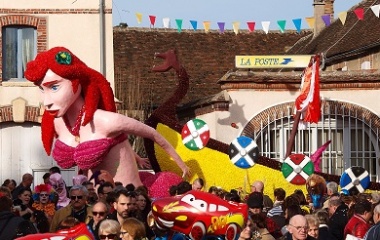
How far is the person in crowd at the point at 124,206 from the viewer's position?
15.4 metres

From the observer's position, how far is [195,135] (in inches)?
1009

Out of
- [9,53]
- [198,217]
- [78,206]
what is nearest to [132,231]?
[198,217]

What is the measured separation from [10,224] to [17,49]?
1769 centimetres

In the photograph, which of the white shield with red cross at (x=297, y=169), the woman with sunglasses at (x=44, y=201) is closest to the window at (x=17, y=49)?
the white shield with red cross at (x=297, y=169)

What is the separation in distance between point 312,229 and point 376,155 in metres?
17.6

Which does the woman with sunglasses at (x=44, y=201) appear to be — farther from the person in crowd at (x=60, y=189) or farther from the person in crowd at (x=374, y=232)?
the person in crowd at (x=374, y=232)

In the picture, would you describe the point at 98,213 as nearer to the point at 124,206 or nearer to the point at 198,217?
the point at 124,206

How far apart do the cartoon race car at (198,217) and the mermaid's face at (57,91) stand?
33.1ft

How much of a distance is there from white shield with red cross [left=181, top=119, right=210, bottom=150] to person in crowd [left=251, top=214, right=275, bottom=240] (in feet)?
32.9

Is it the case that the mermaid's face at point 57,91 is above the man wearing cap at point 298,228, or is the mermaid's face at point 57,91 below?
above

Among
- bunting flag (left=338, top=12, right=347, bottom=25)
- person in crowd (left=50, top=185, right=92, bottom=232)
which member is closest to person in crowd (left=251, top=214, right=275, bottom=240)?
person in crowd (left=50, top=185, right=92, bottom=232)

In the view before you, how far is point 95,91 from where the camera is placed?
2442cm

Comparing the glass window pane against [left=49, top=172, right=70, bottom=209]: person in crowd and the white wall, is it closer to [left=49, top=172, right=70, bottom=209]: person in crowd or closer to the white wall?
the white wall

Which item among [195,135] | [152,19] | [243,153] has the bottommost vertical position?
[243,153]
